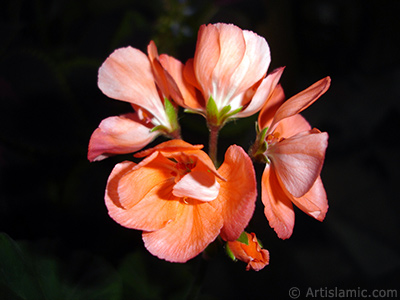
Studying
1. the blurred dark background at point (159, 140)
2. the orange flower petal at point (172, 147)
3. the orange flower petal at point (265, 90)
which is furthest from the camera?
the blurred dark background at point (159, 140)

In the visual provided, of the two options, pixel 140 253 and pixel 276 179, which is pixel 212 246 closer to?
pixel 276 179

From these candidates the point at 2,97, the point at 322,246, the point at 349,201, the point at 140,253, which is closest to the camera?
the point at 140,253

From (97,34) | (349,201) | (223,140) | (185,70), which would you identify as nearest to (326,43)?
(349,201)

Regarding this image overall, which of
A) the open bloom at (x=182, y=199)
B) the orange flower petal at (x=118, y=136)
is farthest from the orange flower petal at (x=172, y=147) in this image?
the orange flower petal at (x=118, y=136)

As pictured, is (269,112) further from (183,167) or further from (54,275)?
(54,275)

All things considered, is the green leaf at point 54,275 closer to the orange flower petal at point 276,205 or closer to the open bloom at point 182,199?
the open bloom at point 182,199

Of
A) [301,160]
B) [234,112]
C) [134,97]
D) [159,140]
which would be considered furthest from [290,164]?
[159,140]

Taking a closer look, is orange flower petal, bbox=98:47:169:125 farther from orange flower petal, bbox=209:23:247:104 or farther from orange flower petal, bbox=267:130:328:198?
orange flower petal, bbox=267:130:328:198
